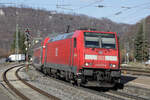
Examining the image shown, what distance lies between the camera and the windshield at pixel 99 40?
1497cm

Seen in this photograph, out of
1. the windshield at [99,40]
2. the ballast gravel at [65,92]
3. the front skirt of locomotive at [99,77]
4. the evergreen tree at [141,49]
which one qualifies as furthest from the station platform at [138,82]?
the evergreen tree at [141,49]

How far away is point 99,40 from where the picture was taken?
49.5 ft

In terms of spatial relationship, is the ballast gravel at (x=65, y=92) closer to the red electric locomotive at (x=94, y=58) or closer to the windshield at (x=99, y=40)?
the red electric locomotive at (x=94, y=58)

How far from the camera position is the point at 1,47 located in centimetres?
16888

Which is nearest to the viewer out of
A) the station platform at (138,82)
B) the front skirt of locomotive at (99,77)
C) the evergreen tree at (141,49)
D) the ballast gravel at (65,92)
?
the ballast gravel at (65,92)

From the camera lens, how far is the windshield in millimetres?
14969

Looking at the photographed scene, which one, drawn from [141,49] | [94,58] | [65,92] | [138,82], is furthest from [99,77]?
[141,49]

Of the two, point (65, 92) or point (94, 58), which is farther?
point (94, 58)

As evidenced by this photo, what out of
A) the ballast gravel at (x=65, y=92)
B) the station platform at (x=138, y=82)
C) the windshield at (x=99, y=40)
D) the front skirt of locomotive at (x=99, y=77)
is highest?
the windshield at (x=99, y=40)

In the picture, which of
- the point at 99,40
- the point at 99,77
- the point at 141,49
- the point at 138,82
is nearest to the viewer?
the point at 99,77

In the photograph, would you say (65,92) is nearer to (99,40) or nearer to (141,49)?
(99,40)

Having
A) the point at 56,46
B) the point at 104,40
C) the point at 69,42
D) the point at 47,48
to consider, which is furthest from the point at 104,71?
the point at 47,48

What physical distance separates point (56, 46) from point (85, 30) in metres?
4.88

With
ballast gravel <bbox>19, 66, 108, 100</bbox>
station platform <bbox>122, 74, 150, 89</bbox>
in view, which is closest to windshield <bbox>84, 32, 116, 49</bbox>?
ballast gravel <bbox>19, 66, 108, 100</bbox>
